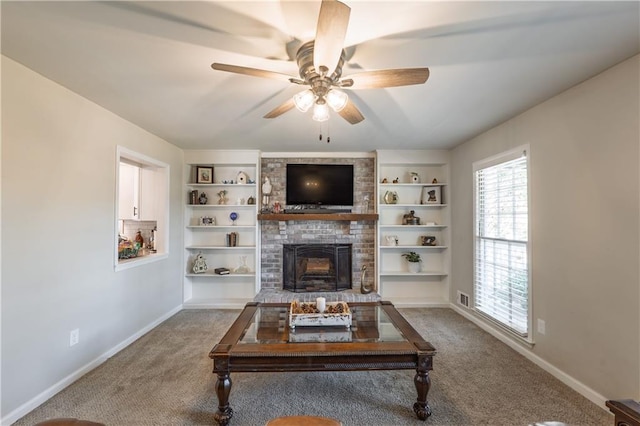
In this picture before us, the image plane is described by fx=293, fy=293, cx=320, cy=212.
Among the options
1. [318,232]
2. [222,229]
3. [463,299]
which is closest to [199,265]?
[222,229]

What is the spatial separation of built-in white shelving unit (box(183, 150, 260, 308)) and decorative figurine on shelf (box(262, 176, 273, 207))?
0.12 metres

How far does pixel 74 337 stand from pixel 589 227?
13.9ft

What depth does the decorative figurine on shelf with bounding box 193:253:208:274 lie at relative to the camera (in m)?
4.49

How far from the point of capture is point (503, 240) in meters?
3.22

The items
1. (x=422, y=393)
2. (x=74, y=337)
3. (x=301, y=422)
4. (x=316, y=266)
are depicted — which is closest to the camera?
(x=301, y=422)

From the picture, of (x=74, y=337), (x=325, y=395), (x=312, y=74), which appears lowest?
(x=325, y=395)

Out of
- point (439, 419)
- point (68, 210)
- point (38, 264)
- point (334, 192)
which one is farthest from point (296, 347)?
point (334, 192)

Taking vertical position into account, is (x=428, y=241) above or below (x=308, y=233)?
below

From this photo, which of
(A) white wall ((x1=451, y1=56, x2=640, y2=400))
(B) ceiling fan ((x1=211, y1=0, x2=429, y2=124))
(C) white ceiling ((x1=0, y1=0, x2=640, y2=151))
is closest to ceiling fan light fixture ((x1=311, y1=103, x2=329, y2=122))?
(B) ceiling fan ((x1=211, y1=0, x2=429, y2=124))

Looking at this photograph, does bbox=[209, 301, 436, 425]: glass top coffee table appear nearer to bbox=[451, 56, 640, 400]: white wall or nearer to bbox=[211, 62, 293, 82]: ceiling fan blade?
bbox=[451, 56, 640, 400]: white wall

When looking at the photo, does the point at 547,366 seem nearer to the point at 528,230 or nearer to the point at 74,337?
the point at 528,230

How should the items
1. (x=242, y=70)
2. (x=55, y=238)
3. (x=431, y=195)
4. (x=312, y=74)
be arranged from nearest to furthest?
1. (x=242, y=70)
2. (x=312, y=74)
3. (x=55, y=238)
4. (x=431, y=195)

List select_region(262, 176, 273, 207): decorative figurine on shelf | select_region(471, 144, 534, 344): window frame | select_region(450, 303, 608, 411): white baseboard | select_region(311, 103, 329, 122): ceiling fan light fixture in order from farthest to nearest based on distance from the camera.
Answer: select_region(262, 176, 273, 207): decorative figurine on shelf → select_region(471, 144, 534, 344): window frame → select_region(450, 303, 608, 411): white baseboard → select_region(311, 103, 329, 122): ceiling fan light fixture

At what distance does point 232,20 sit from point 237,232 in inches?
139
